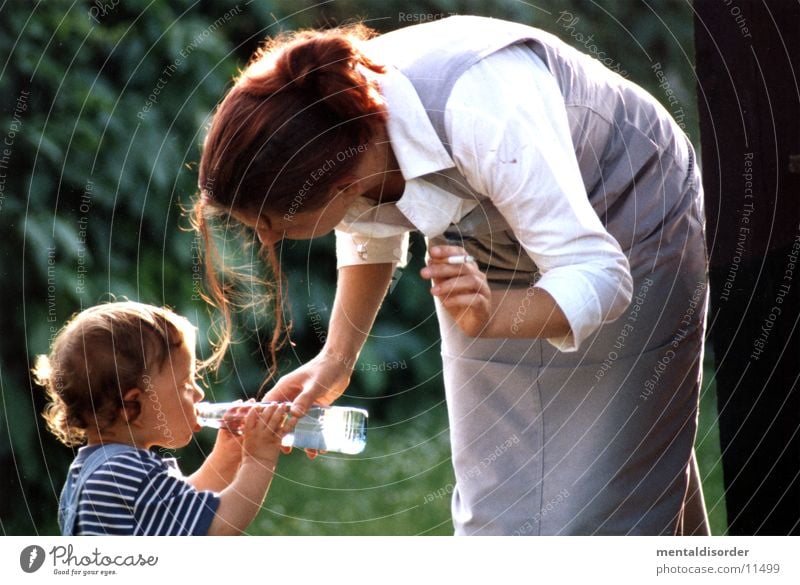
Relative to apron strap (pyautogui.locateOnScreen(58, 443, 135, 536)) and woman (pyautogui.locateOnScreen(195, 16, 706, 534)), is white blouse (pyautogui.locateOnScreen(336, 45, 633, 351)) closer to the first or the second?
woman (pyautogui.locateOnScreen(195, 16, 706, 534))

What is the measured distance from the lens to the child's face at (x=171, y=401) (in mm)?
1058

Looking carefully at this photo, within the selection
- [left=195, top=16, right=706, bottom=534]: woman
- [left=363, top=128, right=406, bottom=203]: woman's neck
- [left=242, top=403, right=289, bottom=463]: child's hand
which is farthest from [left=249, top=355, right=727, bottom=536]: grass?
[left=363, top=128, right=406, bottom=203]: woman's neck

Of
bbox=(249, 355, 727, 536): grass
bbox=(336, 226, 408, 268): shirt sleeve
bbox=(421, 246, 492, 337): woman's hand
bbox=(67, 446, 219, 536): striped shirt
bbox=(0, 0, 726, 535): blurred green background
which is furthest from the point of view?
bbox=(249, 355, 727, 536): grass

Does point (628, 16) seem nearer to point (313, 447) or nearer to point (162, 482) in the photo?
point (313, 447)

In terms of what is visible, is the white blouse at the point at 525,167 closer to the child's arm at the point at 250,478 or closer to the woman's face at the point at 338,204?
the woman's face at the point at 338,204

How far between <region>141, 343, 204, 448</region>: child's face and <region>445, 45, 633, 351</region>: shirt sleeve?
1.06ft

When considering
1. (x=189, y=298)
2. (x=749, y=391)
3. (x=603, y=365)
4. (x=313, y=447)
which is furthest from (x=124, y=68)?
(x=749, y=391)

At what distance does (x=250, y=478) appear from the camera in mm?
1046

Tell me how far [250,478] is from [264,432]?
5 centimetres

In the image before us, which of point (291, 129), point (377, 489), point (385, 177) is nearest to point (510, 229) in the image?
point (385, 177)

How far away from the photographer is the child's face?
3.47 ft

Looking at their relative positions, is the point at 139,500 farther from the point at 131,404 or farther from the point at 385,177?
the point at 385,177

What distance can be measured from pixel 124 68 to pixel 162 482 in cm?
54

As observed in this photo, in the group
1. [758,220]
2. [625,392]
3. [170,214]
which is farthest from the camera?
[170,214]
